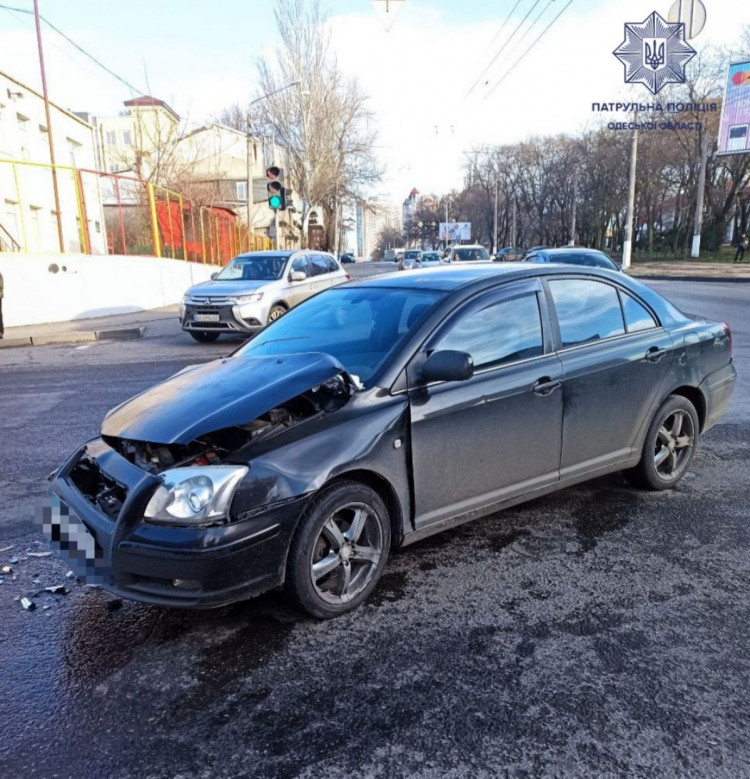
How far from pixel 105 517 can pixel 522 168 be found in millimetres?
75936

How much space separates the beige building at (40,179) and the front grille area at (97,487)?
14.0 metres

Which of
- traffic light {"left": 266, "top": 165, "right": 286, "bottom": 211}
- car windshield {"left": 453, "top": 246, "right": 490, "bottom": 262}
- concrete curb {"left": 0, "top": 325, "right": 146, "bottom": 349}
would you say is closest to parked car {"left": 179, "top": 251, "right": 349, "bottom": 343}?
concrete curb {"left": 0, "top": 325, "right": 146, "bottom": 349}

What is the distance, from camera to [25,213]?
15.5 meters

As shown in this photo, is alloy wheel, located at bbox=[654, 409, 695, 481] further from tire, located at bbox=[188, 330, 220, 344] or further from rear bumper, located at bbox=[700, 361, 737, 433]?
tire, located at bbox=[188, 330, 220, 344]

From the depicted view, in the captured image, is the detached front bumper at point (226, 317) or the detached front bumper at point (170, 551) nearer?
the detached front bumper at point (170, 551)

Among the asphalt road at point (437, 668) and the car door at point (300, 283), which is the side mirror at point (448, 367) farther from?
the car door at point (300, 283)

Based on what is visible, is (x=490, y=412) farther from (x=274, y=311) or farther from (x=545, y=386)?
(x=274, y=311)

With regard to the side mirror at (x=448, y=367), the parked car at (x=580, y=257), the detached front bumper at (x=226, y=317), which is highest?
the parked car at (x=580, y=257)

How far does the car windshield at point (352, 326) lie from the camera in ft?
11.0

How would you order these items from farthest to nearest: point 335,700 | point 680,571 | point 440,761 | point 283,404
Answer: point 680,571
point 283,404
point 335,700
point 440,761

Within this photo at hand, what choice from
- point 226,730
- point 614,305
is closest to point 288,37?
point 614,305

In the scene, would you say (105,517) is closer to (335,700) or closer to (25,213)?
(335,700)

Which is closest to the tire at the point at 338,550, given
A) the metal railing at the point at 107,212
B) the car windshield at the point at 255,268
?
the car windshield at the point at 255,268

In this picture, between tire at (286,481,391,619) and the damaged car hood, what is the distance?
1.67 feet
